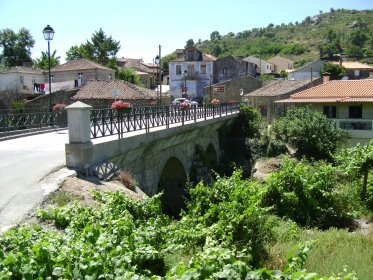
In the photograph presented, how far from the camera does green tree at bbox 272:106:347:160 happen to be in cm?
2673

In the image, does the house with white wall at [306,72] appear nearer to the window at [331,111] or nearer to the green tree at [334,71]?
the green tree at [334,71]

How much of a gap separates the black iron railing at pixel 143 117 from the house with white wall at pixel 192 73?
78.5 feet

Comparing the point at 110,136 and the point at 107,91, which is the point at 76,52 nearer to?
the point at 107,91

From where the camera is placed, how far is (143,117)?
17.1m

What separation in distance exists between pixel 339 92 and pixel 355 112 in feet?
7.93

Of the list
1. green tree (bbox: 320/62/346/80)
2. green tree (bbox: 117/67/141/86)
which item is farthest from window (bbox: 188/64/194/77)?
green tree (bbox: 320/62/346/80)

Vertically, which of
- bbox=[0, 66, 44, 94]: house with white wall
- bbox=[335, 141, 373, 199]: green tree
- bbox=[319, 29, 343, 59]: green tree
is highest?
bbox=[319, 29, 343, 59]: green tree

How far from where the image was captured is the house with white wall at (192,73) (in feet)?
193

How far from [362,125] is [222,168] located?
10495mm

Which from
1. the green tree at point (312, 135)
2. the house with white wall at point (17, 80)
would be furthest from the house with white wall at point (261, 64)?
the green tree at point (312, 135)

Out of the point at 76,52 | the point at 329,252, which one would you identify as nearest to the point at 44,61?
the point at 76,52

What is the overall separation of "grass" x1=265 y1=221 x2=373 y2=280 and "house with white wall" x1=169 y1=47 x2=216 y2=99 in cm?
4876

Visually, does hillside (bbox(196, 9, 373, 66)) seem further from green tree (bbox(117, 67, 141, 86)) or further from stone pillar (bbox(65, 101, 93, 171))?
stone pillar (bbox(65, 101, 93, 171))

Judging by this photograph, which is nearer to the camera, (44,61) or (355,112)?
(355,112)
